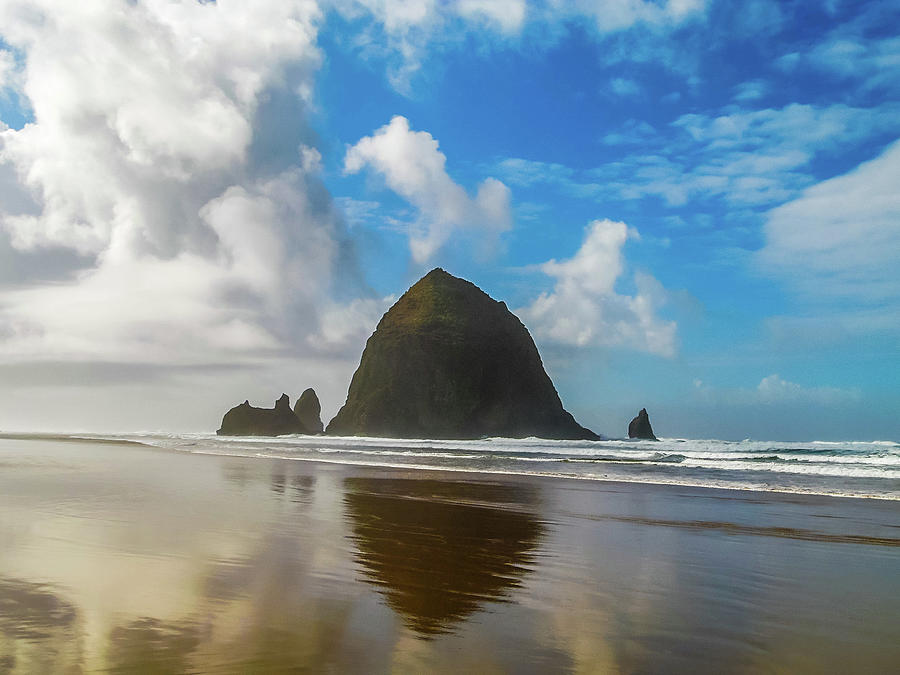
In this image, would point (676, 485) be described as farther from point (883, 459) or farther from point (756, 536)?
point (883, 459)

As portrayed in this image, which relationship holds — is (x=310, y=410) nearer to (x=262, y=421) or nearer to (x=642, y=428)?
(x=262, y=421)

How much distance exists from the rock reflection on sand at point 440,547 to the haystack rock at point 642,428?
77407mm

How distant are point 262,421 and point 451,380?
37442 mm

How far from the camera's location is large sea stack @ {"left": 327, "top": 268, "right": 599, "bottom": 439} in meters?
80.8

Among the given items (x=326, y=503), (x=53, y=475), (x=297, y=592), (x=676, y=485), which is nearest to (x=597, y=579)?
(x=297, y=592)

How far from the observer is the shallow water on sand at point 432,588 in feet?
12.6

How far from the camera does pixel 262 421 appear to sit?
10069 cm

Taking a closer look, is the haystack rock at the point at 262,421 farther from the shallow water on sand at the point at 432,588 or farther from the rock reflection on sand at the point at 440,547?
the shallow water on sand at the point at 432,588

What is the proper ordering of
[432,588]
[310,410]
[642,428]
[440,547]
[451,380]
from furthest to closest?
[310,410]
[642,428]
[451,380]
[440,547]
[432,588]

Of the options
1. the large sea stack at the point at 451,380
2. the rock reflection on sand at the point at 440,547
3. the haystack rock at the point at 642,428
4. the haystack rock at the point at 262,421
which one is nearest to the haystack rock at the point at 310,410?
the haystack rock at the point at 262,421

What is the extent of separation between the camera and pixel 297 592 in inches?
209

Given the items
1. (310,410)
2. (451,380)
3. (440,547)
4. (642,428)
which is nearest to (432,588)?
(440,547)

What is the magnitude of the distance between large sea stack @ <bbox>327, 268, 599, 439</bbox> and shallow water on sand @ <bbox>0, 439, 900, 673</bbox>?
6894 centimetres

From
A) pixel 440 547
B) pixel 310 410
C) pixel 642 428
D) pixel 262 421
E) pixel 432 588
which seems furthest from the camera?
pixel 310 410
